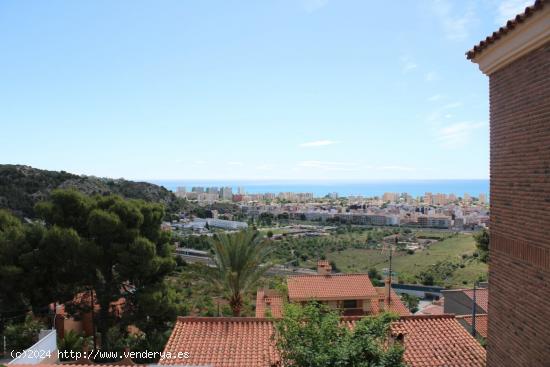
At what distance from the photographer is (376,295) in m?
16.9

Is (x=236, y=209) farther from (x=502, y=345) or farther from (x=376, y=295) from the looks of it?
(x=502, y=345)

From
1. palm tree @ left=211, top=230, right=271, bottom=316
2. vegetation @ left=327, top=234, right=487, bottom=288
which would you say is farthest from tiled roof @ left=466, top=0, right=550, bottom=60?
vegetation @ left=327, top=234, right=487, bottom=288

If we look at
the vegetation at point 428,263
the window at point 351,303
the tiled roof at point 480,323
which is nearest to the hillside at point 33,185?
the window at point 351,303

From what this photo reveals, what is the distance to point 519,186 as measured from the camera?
4520mm

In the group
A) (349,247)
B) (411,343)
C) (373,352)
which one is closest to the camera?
(373,352)

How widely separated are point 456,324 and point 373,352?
5219 millimetres

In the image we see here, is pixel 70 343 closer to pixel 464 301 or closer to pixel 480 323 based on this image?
pixel 480 323

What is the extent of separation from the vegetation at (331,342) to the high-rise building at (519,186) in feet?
4.33

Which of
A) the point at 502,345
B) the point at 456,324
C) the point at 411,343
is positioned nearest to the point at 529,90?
the point at 502,345

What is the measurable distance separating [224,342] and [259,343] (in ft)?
2.30

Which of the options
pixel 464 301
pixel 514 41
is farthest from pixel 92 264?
pixel 464 301

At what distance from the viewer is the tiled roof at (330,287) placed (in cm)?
1650

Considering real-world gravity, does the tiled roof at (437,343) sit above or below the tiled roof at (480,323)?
above

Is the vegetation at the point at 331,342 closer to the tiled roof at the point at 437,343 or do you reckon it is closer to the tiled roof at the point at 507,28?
the tiled roof at the point at 437,343
